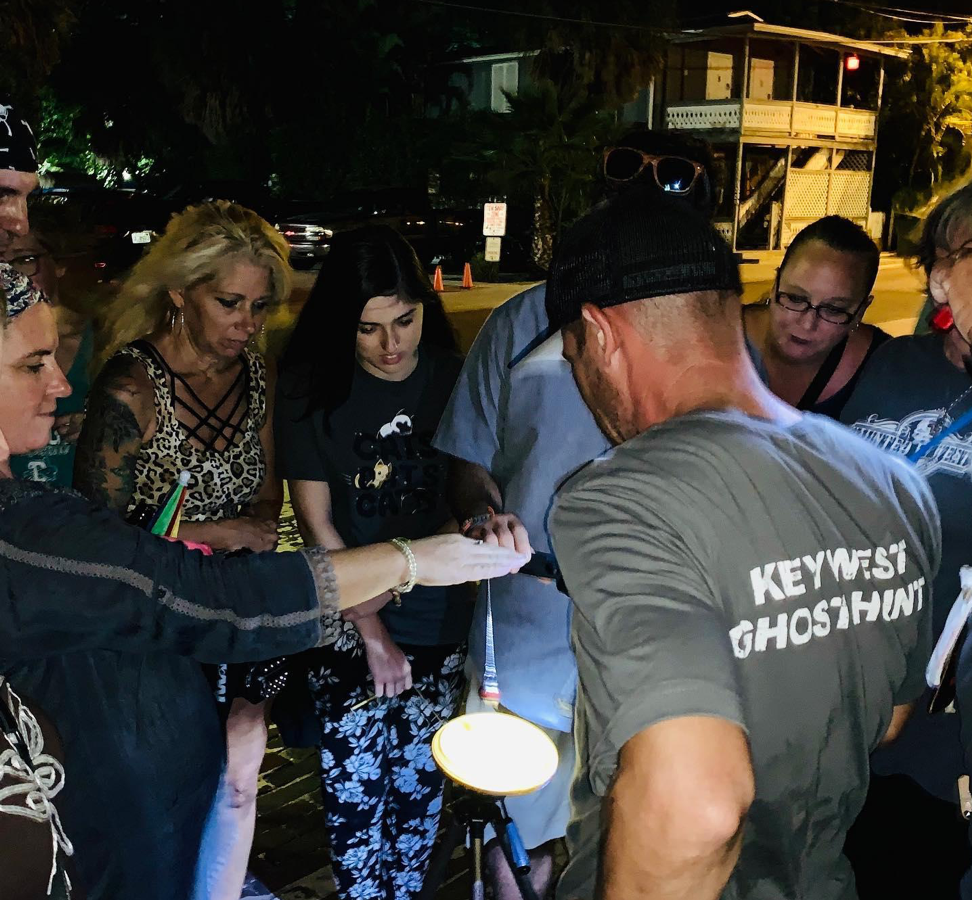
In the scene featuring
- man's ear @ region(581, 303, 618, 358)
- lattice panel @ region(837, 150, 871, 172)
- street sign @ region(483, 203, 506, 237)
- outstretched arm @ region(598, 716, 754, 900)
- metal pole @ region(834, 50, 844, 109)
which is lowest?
street sign @ region(483, 203, 506, 237)

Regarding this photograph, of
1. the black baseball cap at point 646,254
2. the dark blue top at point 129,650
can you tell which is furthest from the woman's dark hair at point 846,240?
the dark blue top at point 129,650

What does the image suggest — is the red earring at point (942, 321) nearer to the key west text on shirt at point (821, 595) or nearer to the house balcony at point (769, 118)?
the key west text on shirt at point (821, 595)

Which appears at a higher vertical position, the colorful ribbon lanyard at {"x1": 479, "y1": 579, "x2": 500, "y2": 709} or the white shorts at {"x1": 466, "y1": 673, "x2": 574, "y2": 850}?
the colorful ribbon lanyard at {"x1": 479, "y1": 579, "x2": 500, "y2": 709}

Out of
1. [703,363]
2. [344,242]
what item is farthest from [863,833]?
[344,242]

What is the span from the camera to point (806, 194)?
27.2 metres

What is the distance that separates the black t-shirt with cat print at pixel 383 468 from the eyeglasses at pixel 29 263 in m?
1.16

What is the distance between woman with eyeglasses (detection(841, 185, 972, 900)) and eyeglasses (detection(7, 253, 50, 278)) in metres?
2.78

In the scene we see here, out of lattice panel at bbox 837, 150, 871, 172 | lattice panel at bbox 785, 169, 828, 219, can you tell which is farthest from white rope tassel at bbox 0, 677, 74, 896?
lattice panel at bbox 837, 150, 871, 172

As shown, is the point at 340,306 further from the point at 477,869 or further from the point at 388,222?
the point at 388,222

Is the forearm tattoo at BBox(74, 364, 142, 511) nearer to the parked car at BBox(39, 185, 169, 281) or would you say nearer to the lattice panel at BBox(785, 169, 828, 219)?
the parked car at BBox(39, 185, 169, 281)

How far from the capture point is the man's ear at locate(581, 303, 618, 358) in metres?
1.27

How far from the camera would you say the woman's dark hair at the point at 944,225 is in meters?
2.11

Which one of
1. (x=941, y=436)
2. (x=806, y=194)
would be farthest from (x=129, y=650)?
(x=806, y=194)

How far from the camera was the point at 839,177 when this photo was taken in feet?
91.7
